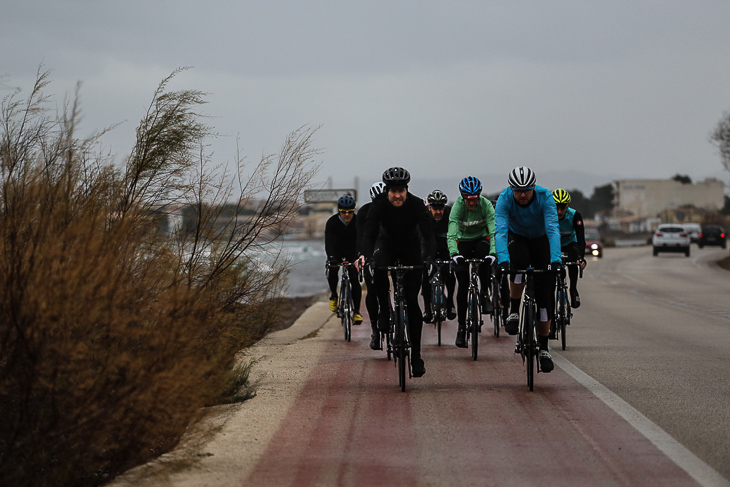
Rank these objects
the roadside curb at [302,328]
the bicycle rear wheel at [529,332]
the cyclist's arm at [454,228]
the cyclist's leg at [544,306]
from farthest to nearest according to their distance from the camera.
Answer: the roadside curb at [302,328]
the cyclist's arm at [454,228]
the cyclist's leg at [544,306]
the bicycle rear wheel at [529,332]

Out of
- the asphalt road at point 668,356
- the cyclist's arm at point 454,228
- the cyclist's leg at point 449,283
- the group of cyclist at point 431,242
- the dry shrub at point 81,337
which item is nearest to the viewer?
the dry shrub at point 81,337

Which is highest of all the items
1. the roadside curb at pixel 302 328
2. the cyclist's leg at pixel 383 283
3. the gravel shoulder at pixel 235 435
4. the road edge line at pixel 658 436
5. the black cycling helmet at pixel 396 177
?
the black cycling helmet at pixel 396 177

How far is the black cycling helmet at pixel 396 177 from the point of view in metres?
9.06

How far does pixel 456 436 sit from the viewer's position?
6910 millimetres

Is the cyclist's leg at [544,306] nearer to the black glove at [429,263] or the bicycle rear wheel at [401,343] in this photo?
the black glove at [429,263]

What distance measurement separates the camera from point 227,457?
20.8ft

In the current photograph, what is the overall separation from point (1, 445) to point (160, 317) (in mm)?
1195

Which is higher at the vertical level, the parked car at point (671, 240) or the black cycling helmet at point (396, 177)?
the black cycling helmet at point (396, 177)

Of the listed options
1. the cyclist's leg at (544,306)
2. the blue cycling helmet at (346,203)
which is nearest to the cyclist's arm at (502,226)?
the cyclist's leg at (544,306)

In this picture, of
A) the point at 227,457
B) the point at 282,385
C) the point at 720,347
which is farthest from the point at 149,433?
the point at 720,347

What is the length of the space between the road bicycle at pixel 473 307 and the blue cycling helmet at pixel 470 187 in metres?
0.77

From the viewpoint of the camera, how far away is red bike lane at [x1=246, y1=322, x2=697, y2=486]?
584 centimetres

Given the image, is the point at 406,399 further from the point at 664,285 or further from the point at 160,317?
the point at 664,285

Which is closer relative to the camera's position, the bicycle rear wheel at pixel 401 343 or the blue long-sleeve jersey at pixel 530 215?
the bicycle rear wheel at pixel 401 343
